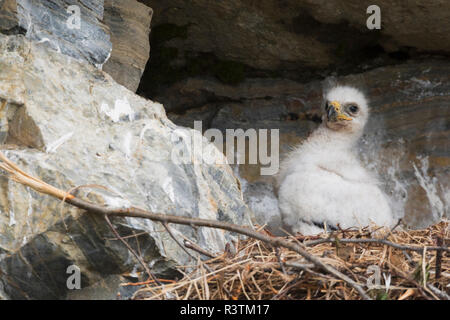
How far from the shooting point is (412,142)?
16.9 feet

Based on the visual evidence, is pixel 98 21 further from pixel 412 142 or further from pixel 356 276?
pixel 412 142

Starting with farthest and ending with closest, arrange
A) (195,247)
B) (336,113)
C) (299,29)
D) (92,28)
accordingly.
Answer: (299,29), (336,113), (92,28), (195,247)

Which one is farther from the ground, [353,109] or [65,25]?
[65,25]

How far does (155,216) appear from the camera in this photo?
7.70 feet

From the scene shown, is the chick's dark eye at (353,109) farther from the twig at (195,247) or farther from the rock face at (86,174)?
the twig at (195,247)

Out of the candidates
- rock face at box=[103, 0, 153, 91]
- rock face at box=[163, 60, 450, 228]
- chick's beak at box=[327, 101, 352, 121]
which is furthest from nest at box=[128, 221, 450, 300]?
rock face at box=[163, 60, 450, 228]

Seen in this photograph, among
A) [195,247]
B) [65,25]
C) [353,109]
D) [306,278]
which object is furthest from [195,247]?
[353,109]

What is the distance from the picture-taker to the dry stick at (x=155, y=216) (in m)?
2.28

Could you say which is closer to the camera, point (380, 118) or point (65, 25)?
point (65, 25)

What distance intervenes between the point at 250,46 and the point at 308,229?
1925mm

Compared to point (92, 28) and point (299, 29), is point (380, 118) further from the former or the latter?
point (92, 28)

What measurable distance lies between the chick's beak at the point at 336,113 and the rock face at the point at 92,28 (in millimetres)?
1503

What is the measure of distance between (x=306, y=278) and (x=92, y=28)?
210cm

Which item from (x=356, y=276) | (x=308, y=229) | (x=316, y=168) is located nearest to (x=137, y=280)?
(x=356, y=276)
